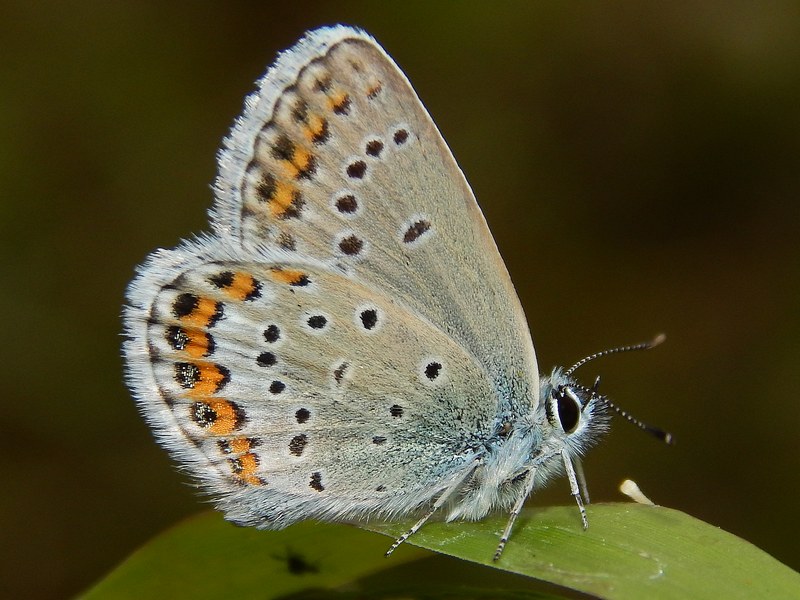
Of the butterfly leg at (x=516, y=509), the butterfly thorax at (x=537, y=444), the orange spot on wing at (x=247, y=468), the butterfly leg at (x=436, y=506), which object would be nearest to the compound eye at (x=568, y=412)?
the butterfly thorax at (x=537, y=444)

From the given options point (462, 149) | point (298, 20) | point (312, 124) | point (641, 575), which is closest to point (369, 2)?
point (298, 20)

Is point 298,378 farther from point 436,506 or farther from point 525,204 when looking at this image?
point 525,204

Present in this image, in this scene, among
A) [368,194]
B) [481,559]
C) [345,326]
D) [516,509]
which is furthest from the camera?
[345,326]

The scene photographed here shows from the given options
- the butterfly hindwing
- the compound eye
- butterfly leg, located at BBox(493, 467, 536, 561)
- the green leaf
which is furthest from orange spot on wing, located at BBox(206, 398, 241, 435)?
the compound eye

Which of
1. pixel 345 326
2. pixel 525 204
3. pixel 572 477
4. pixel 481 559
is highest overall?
pixel 525 204

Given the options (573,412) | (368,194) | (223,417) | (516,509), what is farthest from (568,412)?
(223,417)

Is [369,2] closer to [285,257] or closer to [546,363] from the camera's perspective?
[546,363]
